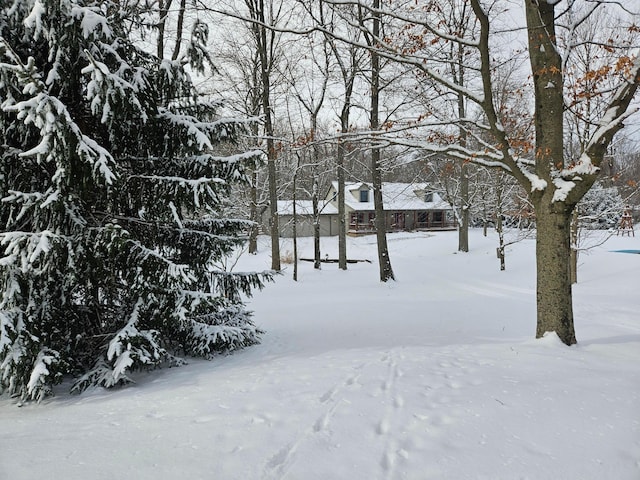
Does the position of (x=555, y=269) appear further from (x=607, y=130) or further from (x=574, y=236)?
(x=574, y=236)

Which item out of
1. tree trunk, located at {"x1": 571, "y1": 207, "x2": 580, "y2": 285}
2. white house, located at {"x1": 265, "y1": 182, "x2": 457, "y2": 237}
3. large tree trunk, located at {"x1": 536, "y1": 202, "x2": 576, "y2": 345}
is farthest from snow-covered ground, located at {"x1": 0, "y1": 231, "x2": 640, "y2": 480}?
white house, located at {"x1": 265, "y1": 182, "x2": 457, "y2": 237}

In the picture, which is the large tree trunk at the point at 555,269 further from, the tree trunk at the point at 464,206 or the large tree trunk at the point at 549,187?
the tree trunk at the point at 464,206

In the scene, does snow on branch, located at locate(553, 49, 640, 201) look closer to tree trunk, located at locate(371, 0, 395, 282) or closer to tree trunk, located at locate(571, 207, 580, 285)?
tree trunk, located at locate(371, 0, 395, 282)

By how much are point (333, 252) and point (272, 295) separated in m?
16.7

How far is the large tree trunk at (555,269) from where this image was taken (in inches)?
205

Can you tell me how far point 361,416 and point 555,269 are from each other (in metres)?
3.64

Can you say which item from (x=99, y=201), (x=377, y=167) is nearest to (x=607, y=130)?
(x=99, y=201)

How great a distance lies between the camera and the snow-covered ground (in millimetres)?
2428

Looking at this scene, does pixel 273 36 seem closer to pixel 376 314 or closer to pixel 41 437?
pixel 376 314

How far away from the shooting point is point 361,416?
3.08 meters

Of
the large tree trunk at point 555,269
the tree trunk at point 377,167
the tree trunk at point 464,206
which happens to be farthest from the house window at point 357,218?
Answer: the large tree trunk at point 555,269

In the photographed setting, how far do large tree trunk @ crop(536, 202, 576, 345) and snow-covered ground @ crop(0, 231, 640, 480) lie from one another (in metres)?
0.33

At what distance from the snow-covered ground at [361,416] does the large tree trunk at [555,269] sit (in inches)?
12.9

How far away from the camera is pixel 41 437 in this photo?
291 centimetres
